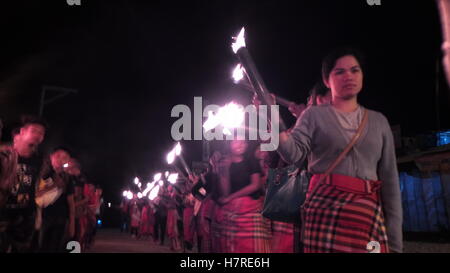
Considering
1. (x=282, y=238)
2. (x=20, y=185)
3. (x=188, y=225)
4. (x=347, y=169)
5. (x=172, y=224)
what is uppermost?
(x=347, y=169)

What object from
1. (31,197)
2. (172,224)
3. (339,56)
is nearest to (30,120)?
(31,197)

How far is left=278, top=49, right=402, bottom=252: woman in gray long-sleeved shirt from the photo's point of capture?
2082 millimetres

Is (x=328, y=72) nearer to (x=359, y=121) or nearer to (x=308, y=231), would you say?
(x=359, y=121)

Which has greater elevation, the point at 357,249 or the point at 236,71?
the point at 236,71

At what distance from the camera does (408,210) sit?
13289mm

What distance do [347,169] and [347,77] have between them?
577mm

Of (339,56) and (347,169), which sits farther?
(339,56)

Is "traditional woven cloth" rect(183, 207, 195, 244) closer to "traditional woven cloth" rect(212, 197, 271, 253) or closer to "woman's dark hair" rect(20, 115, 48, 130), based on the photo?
"traditional woven cloth" rect(212, 197, 271, 253)

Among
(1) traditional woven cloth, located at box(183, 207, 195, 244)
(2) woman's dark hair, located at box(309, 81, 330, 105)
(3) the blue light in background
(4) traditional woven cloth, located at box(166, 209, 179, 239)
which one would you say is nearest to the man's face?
(2) woman's dark hair, located at box(309, 81, 330, 105)

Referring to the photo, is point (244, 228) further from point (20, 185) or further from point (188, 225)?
point (188, 225)

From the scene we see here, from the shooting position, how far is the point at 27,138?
4.07 metres
